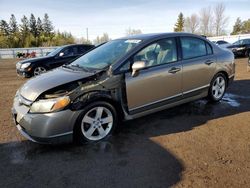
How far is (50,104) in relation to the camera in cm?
356

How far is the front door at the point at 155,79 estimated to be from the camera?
13.9 feet

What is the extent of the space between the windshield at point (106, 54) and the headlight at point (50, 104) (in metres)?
0.97

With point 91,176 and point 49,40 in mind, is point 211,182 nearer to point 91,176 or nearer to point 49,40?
point 91,176

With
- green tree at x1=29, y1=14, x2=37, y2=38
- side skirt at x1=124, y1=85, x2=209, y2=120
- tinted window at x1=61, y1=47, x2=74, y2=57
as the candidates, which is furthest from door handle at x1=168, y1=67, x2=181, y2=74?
green tree at x1=29, y1=14, x2=37, y2=38

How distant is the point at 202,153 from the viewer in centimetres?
357

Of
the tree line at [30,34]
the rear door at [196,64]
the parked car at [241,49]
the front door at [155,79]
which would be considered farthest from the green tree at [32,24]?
the front door at [155,79]

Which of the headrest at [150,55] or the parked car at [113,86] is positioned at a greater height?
the headrest at [150,55]

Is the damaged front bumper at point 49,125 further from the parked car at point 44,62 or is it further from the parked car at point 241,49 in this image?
the parked car at point 241,49

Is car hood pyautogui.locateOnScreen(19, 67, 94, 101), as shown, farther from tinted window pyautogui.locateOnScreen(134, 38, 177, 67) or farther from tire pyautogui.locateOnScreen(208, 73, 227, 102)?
tire pyautogui.locateOnScreen(208, 73, 227, 102)

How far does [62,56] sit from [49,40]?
2188 inches

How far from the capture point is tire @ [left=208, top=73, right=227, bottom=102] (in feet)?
18.6

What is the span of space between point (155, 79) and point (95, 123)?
1295 millimetres

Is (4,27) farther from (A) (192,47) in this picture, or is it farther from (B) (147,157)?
(B) (147,157)

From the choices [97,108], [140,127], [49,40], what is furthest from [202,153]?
[49,40]
